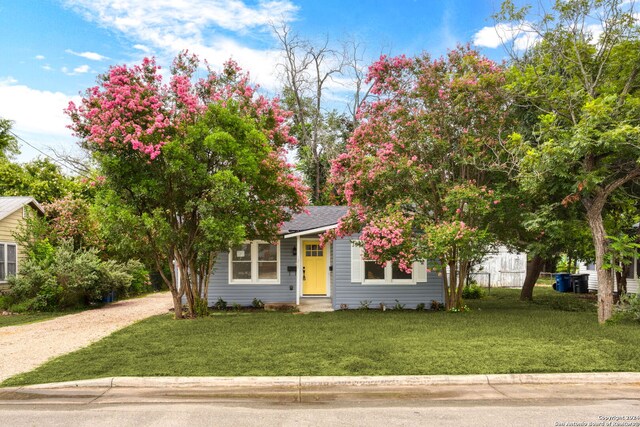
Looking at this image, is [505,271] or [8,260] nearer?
[8,260]

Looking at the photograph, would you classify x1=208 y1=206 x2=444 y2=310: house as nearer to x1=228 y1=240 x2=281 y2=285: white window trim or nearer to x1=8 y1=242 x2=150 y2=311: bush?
x1=228 y1=240 x2=281 y2=285: white window trim

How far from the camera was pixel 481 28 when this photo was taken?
14570 mm

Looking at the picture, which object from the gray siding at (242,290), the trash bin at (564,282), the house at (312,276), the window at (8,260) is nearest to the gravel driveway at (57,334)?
the gray siding at (242,290)

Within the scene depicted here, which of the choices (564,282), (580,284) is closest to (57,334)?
(580,284)

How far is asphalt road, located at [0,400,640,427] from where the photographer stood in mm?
5465

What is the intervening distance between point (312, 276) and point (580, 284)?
1426 centimetres

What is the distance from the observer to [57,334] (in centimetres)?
1186

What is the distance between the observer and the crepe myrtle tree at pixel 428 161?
521 inches

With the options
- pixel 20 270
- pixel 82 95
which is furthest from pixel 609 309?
pixel 20 270

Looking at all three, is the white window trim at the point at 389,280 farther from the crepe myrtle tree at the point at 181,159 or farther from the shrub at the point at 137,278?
the shrub at the point at 137,278

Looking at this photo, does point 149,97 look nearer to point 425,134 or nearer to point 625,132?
point 425,134

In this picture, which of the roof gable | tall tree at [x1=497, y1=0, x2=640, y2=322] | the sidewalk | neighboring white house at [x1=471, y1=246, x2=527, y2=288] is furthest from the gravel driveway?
neighboring white house at [x1=471, y1=246, x2=527, y2=288]

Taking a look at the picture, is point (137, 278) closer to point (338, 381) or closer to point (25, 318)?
point (25, 318)

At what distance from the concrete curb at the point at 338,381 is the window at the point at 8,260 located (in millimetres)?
13633
